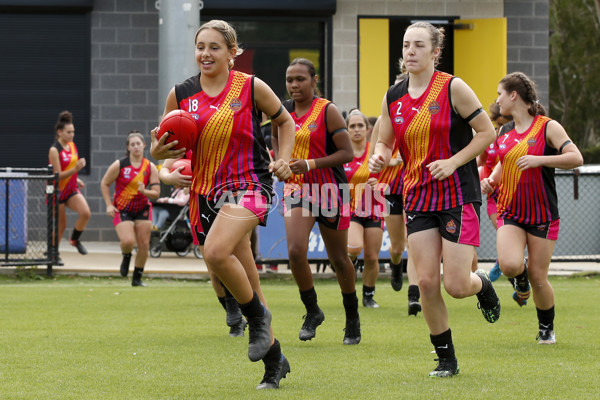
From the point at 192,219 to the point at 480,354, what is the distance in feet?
8.11

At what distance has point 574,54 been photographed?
5044 centimetres

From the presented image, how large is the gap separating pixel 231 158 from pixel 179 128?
1.27 feet

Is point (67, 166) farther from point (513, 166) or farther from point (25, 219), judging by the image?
point (513, 166)

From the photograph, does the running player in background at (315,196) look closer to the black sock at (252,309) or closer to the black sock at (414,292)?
the black sock at (414,292)

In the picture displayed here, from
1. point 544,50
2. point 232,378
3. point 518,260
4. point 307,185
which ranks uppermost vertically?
point 544,50

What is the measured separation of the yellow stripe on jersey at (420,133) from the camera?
6.45 metres

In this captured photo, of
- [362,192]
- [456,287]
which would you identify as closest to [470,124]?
[456,287]

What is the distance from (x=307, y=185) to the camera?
8.27 meters

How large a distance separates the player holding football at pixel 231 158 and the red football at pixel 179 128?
0.05 meters

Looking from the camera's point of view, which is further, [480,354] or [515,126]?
[515,126]

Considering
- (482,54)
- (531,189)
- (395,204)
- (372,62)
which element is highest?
(482,54)

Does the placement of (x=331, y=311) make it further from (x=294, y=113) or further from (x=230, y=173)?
(x=230, y=173)

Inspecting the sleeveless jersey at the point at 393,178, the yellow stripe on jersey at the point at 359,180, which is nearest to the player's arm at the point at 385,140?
the sleeveless jersey at the point at 393,178

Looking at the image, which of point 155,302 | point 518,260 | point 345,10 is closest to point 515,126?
point 518,260
